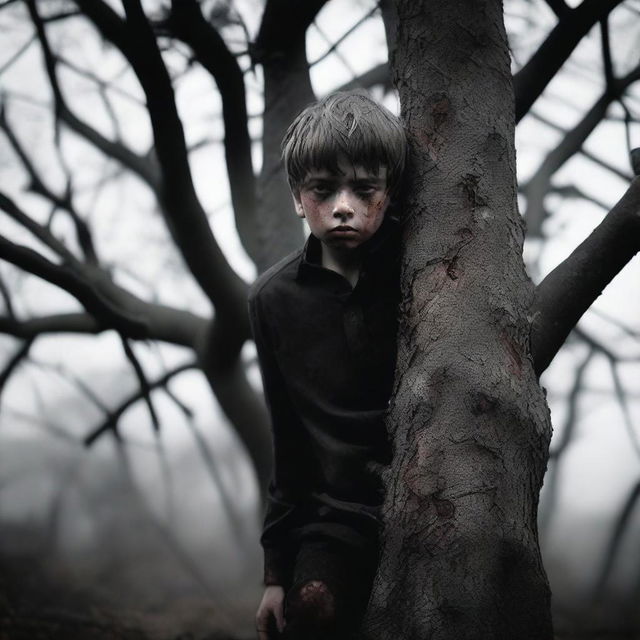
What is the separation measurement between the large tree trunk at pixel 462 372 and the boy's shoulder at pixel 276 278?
30cm

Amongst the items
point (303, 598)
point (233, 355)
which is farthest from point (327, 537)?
point (233, 355)

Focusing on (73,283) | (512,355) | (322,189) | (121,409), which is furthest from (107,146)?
(512,355)

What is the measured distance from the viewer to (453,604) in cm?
124

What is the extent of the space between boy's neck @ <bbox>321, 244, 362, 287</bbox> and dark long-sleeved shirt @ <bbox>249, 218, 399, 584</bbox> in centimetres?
2

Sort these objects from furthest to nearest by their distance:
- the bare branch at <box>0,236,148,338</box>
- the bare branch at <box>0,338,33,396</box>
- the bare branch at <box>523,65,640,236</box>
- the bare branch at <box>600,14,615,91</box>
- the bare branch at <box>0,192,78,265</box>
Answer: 1. the bare branch at <box>0,338,33,396</box>
2. the bare branch at <box>523,65,640,236</box>
3. the bare branch at <box>600,14,615,91</box>
4. the bare branch at <box>0,192,78,265</box>
5. the bare branch at <box>0,236,148,338</box>

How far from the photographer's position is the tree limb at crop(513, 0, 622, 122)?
2.77m

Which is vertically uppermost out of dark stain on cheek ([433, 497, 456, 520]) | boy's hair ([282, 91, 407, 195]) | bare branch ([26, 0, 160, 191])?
bare branch ([26, 0, 160, 191])

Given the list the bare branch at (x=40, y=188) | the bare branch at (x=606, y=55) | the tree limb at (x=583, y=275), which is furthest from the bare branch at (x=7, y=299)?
the tree limb at (x=583, y=275)

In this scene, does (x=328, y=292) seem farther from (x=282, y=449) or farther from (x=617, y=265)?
(x=617, y=265)

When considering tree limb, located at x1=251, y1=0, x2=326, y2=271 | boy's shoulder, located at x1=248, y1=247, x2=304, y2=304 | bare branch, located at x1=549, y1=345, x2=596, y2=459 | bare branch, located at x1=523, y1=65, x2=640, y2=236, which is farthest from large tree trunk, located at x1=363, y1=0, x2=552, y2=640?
bare branch, located at x1=549, y1=345, x2=596, y2=459

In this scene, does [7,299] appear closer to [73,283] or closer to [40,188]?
[40,188]

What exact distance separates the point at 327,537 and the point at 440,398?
403mm

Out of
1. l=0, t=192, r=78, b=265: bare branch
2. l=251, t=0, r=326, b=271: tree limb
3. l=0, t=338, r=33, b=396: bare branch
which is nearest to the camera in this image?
l=0, t=192, r=78, b=265: bare branch

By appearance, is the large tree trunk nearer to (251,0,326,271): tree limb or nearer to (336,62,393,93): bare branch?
(251,0,326,271): tree limb
